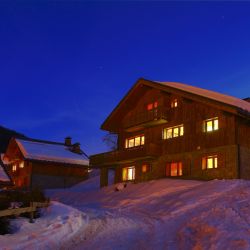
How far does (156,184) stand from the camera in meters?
31.4

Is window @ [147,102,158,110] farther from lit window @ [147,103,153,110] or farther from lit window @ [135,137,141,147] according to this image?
lit window @ [135,137,141,147]

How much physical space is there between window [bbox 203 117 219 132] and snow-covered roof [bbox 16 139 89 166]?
2610 centimetres

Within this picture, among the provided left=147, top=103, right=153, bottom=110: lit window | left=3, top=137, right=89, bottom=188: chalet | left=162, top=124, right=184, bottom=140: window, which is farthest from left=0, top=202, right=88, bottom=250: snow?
left=3, top=137, right=89, bottom=188: chalet

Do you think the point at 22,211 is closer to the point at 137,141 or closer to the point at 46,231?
the point at 46,231

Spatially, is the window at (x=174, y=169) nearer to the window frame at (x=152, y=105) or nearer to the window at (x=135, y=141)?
the window at (x=135, y=141)

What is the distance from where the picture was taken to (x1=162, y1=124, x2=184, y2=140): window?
3435 centimetres

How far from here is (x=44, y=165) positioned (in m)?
52.5

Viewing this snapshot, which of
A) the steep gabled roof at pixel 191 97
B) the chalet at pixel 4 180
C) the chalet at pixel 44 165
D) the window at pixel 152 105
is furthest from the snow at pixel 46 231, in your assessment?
the chalet at pixel 44 165

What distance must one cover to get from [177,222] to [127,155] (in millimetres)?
20225

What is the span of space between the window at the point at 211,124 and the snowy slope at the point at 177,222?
608 cm

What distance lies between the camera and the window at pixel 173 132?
3435 cm

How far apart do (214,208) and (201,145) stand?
14662 millimetres

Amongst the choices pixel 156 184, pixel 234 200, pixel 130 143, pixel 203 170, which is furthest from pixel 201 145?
pixel 234 200

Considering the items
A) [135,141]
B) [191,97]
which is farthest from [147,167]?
[191,97]
